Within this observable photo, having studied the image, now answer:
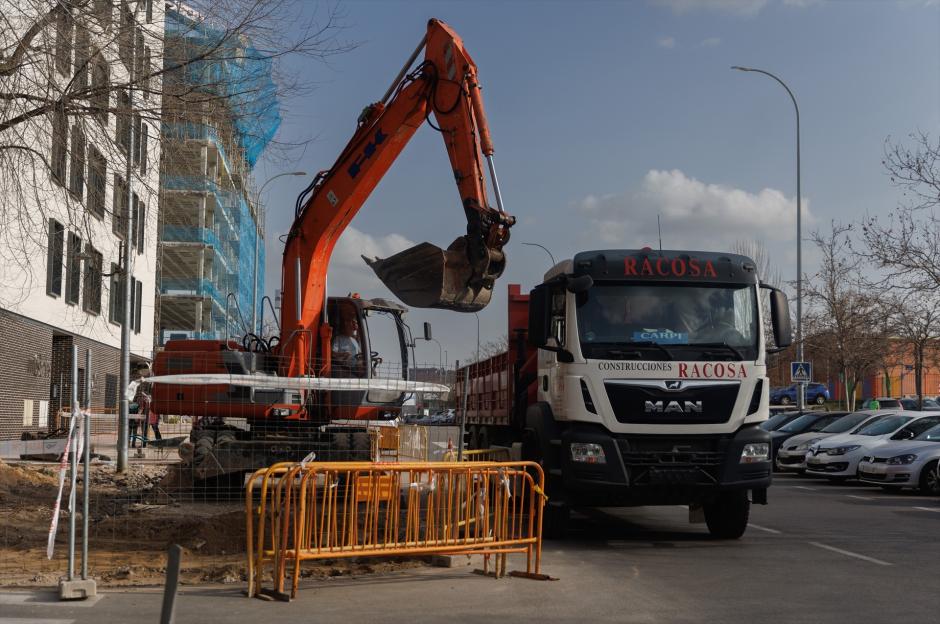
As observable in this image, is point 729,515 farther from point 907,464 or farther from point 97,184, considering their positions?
point 907,464

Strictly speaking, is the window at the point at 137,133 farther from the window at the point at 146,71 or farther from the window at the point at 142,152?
the window at the point at 146,71

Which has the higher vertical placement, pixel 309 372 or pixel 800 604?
pixel 309 372

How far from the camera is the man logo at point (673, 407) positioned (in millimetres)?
11648

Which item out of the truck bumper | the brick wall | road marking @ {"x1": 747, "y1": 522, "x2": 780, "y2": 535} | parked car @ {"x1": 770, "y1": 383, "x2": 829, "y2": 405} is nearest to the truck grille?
the truck bumper

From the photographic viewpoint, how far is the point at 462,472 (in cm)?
966

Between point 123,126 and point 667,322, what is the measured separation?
22.1 feet

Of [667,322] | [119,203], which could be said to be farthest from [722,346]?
[119,203]

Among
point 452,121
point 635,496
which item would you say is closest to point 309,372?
point 452,121

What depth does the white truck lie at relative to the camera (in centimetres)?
1162

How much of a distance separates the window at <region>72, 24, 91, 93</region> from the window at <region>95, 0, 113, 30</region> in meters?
0.19

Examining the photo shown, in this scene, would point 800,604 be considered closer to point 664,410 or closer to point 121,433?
point 664,410

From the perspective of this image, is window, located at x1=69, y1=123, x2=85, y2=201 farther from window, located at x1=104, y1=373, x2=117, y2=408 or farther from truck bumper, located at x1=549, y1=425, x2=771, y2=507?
window, located at x1=104, y1=373, x2=117, y2=408

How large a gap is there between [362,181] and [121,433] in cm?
681

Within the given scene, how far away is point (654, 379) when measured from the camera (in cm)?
1170
